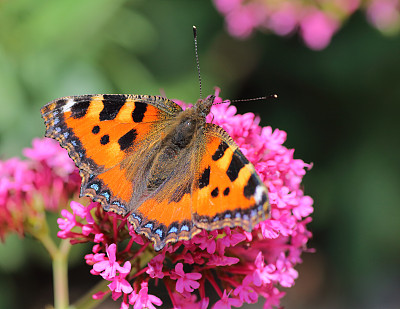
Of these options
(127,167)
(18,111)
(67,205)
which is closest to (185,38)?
(18,111)

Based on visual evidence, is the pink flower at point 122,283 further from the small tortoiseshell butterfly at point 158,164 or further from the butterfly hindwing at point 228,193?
the butterfly hindwing at point 228,193

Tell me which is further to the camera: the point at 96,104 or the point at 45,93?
the point at 45,93

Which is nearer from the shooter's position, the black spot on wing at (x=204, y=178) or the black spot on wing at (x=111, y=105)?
the black spot on wing at (x=204, y=178)

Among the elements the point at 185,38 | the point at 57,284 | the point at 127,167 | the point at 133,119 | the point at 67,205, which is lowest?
the point at 57,284

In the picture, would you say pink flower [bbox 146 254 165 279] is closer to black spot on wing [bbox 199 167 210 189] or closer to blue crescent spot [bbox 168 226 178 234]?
blue crescent spot [bbox 168 226 178 234]

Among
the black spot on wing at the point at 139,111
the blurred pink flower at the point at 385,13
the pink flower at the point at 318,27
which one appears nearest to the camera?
the black spot on wing at the point at 139,111

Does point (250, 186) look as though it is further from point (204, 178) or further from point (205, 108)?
point (205, 108)

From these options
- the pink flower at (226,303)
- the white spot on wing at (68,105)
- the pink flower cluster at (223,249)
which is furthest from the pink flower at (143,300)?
the white spot on wing at (68,105)

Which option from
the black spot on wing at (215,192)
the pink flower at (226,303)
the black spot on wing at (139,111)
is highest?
the black spot on wing at (139,111)

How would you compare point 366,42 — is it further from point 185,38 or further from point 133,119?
point 133,119
